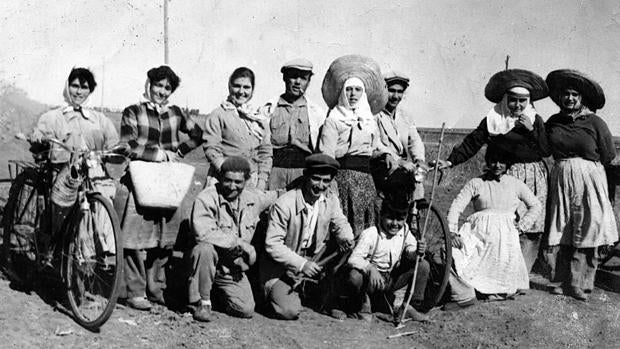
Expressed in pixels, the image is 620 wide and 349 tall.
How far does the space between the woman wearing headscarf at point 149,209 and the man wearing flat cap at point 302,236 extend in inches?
35.1

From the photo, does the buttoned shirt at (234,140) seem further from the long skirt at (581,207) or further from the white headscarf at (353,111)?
the long skirt at (581,207)

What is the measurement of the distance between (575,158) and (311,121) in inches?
110

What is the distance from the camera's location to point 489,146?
21.4ft

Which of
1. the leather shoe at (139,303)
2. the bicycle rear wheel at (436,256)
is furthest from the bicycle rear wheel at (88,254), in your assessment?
the bicycle rear wheel at (436,256)

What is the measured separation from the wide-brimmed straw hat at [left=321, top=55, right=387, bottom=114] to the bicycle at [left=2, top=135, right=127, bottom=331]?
87.3 inches

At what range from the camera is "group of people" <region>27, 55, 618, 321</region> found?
204 inches

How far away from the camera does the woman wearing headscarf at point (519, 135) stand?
20.9ft

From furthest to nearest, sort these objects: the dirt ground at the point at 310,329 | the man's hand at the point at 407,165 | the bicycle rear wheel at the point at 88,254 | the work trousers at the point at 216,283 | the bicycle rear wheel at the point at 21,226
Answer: the man's hand at the point at 407,165
the bicycle rear wheel at the point at 21,226
the work trousers at the point at 216,283
the bicycle rear wheel at the point at 88,254
the dirt ground at the point at 310,329

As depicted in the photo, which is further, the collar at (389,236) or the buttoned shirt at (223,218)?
the collar at (389,236)

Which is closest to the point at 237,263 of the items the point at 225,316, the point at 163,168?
the point at 225,316

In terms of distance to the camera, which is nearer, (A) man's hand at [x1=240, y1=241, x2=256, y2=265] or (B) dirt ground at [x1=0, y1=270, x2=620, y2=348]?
(B) dirt ground at [x1=0, y1=270, x2=620, y2=348]

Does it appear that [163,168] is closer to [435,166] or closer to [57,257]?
[57,257]

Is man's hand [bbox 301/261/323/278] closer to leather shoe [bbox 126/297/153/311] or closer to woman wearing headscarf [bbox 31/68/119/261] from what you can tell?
leather shoe [bbox 126/297/153/311]

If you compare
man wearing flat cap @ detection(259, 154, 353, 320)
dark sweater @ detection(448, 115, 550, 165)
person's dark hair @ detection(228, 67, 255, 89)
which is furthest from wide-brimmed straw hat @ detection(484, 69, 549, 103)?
person's dark hair @ detection(228, 67, 255, 89)
